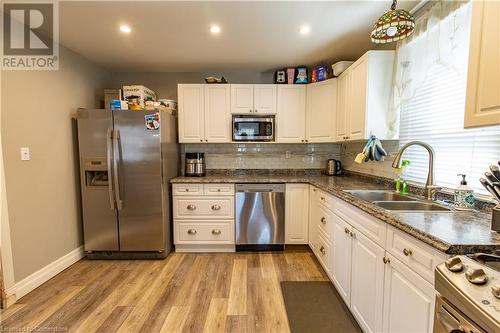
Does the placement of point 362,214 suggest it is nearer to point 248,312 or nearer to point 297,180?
point 248,312

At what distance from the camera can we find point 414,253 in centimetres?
113

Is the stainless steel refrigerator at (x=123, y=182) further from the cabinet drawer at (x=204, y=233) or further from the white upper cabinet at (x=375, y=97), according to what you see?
the white upper cabinet at (x=375, y=97)

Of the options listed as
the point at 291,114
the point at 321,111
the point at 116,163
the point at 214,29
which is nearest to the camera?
the point at 214,29

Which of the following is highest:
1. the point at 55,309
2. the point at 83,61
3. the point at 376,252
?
the point at 83,61

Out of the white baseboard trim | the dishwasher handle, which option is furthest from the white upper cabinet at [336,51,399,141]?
the white baseboard trim

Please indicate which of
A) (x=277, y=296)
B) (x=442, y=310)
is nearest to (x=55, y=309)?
(x=277, y=296)

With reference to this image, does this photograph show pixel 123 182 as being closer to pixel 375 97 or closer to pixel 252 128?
pixel 252 128

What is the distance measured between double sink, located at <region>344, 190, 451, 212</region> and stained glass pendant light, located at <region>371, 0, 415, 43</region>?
3.76ft

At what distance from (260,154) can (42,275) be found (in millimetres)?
2808

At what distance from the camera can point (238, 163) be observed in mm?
3607

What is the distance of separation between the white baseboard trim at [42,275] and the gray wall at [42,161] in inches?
2.1

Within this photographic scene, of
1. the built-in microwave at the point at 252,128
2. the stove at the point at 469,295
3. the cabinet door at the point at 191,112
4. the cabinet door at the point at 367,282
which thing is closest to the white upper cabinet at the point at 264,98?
the built-in microwave at the point at 252,128

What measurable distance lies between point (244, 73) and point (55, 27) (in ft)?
7.15

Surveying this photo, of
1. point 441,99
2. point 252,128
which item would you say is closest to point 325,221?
point 441,99
